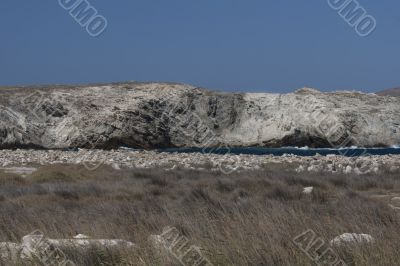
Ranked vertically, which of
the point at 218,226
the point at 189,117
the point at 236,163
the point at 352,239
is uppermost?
the point at 352,239

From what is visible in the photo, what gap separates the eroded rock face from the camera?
185ft

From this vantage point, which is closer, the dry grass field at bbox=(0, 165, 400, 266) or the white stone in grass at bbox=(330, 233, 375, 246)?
the dry grass field at bbox=(0, 165, 400, 266)

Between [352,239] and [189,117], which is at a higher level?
[352,239]

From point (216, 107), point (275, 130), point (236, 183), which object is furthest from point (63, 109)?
point (236, 183)

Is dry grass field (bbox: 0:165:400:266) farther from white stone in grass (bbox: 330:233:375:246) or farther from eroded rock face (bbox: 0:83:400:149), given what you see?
eroded rock face (bbox: 0:83:400:149)

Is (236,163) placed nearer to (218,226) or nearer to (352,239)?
(218,226)

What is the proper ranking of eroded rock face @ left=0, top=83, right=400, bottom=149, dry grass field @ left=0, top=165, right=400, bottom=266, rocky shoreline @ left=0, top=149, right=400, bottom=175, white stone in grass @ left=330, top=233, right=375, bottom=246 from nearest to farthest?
1. dry grass field @ left=0, top=165, right=400, bottom=266
2. white stone in grass @ left=330, top=233, right=375, bottom=246
3. rocky shoreline @ left=0, top=149, right=400, bottom=175
4. eroded rock face @ left=0, top=83, right=400, bottom=149

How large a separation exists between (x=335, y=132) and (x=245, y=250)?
61.4 metres

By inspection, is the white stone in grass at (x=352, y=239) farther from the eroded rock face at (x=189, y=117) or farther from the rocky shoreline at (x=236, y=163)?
the eroded rock face at (x=189, y=117)

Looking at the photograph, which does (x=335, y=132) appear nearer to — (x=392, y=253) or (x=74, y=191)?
(x=74, y=191)

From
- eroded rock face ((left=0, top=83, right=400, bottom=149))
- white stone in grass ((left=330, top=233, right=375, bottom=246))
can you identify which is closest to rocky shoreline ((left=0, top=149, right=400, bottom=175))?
white stone in grass ((left=330, top=233, right=375, bottom=246))

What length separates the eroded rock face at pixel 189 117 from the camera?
56375 mm

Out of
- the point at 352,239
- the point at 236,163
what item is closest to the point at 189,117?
the point at 236,163

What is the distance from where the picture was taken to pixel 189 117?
211ft
